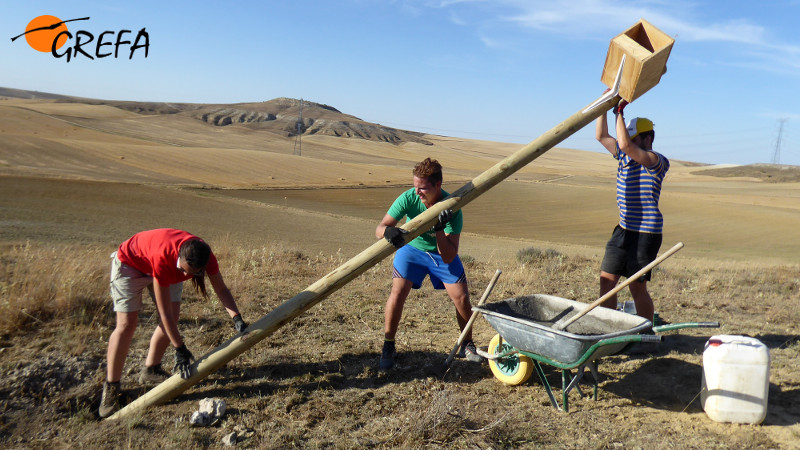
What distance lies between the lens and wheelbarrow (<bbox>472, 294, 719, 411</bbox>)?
3.44m

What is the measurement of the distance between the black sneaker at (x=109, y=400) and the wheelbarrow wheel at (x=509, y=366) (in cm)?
276

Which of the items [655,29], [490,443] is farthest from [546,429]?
[655,29]

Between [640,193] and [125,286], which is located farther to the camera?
[640,193]

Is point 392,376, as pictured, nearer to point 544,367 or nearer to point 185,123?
point 544,367

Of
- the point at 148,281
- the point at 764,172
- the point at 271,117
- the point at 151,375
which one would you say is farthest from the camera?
the point at 271,117

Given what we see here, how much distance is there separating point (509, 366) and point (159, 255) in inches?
107

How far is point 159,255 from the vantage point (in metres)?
3.56

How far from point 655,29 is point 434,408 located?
2.92 m

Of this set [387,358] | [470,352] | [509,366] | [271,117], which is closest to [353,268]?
[387,358]

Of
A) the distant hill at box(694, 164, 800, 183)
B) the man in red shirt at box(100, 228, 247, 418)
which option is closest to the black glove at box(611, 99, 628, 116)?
the man in red shirt at box(100, 228, 247, 418)

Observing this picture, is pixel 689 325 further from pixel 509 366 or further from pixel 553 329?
pixel 509 366

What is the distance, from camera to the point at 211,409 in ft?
12.0

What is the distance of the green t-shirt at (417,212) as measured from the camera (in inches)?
168

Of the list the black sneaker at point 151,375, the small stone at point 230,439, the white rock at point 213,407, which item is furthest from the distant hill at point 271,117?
the small stone at point 230,439
